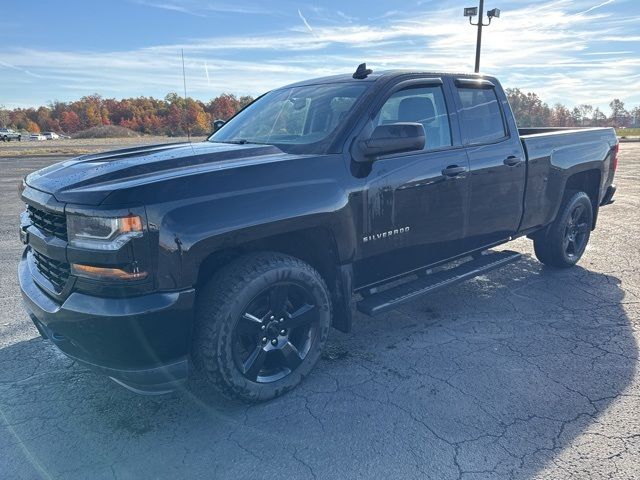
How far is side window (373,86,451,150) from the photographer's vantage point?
3.54m

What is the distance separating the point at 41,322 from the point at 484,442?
247 centimetres

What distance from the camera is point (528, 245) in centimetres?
653

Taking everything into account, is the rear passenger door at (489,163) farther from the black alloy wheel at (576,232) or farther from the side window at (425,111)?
the black alloy wheel at (576,232)

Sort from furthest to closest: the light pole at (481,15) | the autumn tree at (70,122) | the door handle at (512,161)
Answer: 1. the autumn tree at (70,122)
2. the light pole at (481,15)
3. the door handle at (512,161)

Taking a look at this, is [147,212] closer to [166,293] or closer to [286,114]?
[166,293]

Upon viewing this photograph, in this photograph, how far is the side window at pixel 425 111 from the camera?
11.6ft

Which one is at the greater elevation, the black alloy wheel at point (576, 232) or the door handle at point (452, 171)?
the door handle at point (452, 171)

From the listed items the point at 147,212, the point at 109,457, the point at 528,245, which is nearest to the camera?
the point at 147,212

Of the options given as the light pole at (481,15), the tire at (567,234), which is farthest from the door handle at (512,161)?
the light pole at (481,15)

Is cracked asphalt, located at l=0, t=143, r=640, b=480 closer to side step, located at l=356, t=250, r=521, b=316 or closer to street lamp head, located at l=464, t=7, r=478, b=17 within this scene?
side step, located at l=356, t=250, r=521, b=316

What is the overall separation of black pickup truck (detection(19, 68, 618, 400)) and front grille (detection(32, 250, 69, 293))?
2 cm

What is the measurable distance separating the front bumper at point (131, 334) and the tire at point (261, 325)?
148 millimetres

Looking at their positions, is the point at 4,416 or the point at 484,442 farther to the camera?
the point at 4,416

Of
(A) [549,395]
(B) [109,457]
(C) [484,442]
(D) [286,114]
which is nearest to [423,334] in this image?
(A) [549,395]
